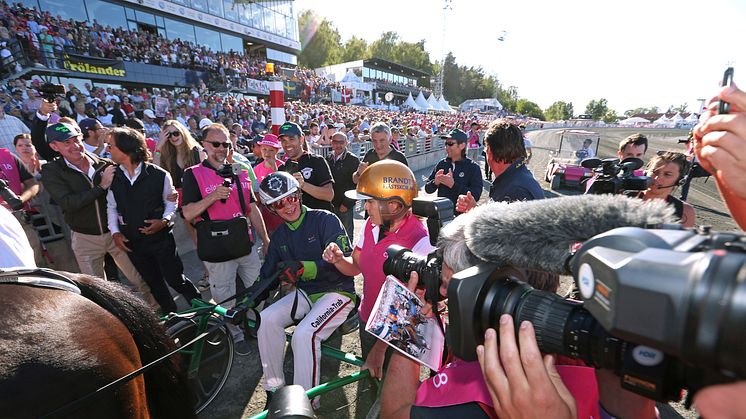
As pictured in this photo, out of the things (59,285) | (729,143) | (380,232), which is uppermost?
(729,143)

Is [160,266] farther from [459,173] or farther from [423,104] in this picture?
[423,104]

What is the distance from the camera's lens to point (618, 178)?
323 cm

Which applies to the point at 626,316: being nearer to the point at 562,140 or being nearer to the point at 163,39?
the point at 562,140

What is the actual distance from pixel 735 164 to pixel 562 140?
47.8 ft

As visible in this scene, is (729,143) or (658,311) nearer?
(658,311)

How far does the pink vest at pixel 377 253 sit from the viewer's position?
254 cm

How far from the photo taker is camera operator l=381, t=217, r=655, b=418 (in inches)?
35.5

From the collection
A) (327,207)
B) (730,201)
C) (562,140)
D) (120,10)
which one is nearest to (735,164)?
(730,201)

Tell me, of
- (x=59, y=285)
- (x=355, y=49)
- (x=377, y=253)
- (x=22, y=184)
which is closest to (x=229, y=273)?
(x=377, y=253)

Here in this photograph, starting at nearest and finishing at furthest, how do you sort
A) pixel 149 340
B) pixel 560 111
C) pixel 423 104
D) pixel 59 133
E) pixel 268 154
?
pixel 149 340 → pixel 59 133 → pixel 268 154 → pixel 423 104 → pixel 560 111

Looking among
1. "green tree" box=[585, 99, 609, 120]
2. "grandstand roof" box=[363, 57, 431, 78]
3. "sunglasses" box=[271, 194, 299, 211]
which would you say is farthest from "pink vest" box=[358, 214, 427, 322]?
"green tree" box=[585, 99, 609, 120]

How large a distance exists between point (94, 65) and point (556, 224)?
25.4 meters

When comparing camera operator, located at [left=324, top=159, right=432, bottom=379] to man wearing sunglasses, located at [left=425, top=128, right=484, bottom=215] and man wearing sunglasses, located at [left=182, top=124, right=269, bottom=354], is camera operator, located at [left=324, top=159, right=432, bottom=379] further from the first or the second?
man wearing sunglasses, located at [left=425, top=128, right=484, bottom=215]

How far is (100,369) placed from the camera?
1.49 m
